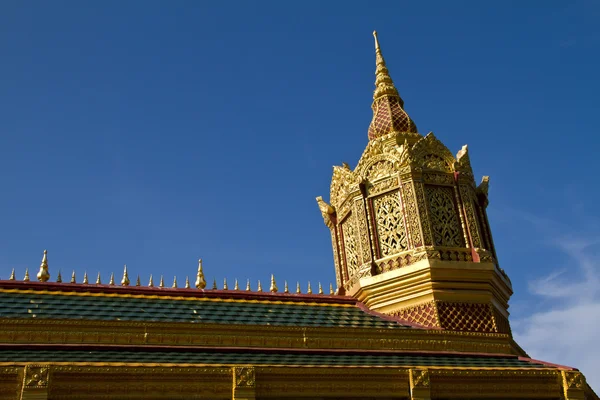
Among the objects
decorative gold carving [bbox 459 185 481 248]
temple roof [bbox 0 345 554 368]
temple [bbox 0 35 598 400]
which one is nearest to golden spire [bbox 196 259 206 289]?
temple [bbox 0 35 598 400]

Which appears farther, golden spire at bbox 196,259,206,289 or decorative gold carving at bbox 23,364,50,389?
golden spire at bbox 196,259,206,289

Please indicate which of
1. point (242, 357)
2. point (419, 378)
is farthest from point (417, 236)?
point (242, 357)

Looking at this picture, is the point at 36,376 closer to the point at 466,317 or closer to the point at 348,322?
the point at 348,322

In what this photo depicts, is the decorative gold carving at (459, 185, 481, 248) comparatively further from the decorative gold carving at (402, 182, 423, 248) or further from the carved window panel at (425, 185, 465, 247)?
the decorative gold carving at (402, 182, 423, 248)

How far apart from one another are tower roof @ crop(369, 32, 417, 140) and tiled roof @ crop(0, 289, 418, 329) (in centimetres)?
681

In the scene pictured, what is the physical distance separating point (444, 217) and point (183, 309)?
8.00 m

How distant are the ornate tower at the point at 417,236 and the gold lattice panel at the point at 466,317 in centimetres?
3

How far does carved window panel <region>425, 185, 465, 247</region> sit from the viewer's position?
750 inches

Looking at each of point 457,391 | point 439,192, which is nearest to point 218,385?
point 457,391

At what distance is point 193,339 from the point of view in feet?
49.8

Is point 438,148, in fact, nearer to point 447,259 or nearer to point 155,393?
point 447,259

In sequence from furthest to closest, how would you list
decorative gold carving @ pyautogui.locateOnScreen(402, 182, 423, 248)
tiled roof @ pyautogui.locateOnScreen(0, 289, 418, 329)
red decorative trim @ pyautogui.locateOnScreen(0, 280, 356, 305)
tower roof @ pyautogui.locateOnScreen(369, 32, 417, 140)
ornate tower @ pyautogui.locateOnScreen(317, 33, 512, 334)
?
1. tower roof @ pyautogui.locateOnScreen(369, 32, 417, 140)
2. decorative gold carving @ pyautogui.locateOnScreen(402, 182, 423, 248)
3. ornate tower @ pyautogui.locateOnScreen(317, 33, 512, 334)
4. red decorative trim @ pyautogui.locateOnScreen(0, 280, 356, 305)
5. tiled roof @ pyautogui.locateOnScreen(0, 289, 418, 329)

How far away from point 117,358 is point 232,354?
2.43 metres

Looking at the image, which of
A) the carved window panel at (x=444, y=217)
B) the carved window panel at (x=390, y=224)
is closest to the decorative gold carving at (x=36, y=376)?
the carved window panel at (x=390, y=224)
